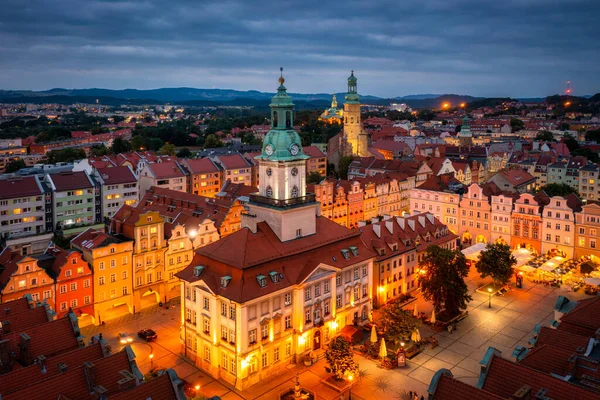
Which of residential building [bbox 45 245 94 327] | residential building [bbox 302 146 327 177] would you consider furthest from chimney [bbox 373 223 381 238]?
residential building [bbox 302 146 327 177]

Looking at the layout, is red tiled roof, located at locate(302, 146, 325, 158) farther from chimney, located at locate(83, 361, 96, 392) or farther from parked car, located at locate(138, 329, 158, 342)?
chimney, located at locate(83, 361, 96, 392)

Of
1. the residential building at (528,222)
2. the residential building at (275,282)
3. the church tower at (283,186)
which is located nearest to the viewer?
the residential building at (275,282)

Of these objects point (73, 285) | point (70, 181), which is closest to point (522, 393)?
point (73, 285)

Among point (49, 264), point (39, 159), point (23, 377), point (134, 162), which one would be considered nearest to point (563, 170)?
point (134, 162)

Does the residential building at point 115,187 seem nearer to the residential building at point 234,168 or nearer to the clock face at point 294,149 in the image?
the residential building at point 234,168

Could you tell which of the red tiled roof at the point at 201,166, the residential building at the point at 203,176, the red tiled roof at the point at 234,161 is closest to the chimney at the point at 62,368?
Answer: the residential building at the point at 203,176

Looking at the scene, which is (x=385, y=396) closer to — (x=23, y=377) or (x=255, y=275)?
(x=255, y=275)

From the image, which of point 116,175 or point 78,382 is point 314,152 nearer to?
point 116,175
